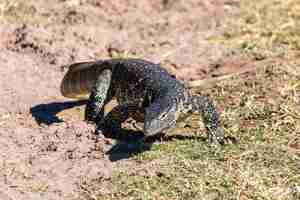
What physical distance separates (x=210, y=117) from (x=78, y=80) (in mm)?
1817

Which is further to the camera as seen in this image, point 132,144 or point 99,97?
point 99,97

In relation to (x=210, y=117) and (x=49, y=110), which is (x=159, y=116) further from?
(x=49, y=110)

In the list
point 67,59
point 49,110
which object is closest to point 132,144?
point 49,110

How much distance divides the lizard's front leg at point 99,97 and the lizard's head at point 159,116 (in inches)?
36.7

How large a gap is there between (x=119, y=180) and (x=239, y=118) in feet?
6.18

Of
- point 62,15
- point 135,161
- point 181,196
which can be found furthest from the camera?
point 62,15

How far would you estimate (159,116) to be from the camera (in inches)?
274

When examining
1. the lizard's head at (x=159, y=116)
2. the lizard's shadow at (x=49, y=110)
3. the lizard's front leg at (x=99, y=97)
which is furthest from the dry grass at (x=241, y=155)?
the lizard's shadow at (x=49, y=110)

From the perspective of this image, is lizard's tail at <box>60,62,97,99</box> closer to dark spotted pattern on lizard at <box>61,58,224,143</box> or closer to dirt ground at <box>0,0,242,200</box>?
dark spotted pattern on lizard at <box>61,58,224,143</box>

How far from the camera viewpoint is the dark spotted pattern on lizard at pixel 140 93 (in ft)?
23.3

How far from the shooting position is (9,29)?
10.2 m

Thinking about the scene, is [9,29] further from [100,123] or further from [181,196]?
[181,196]

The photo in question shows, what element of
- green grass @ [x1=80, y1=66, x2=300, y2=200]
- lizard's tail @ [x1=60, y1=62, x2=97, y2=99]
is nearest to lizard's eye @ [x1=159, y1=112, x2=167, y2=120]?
green grass @ [x1=80, y1=66, x2=300, y2=200]

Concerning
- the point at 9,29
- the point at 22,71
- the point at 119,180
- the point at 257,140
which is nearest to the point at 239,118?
the point at 257,140
